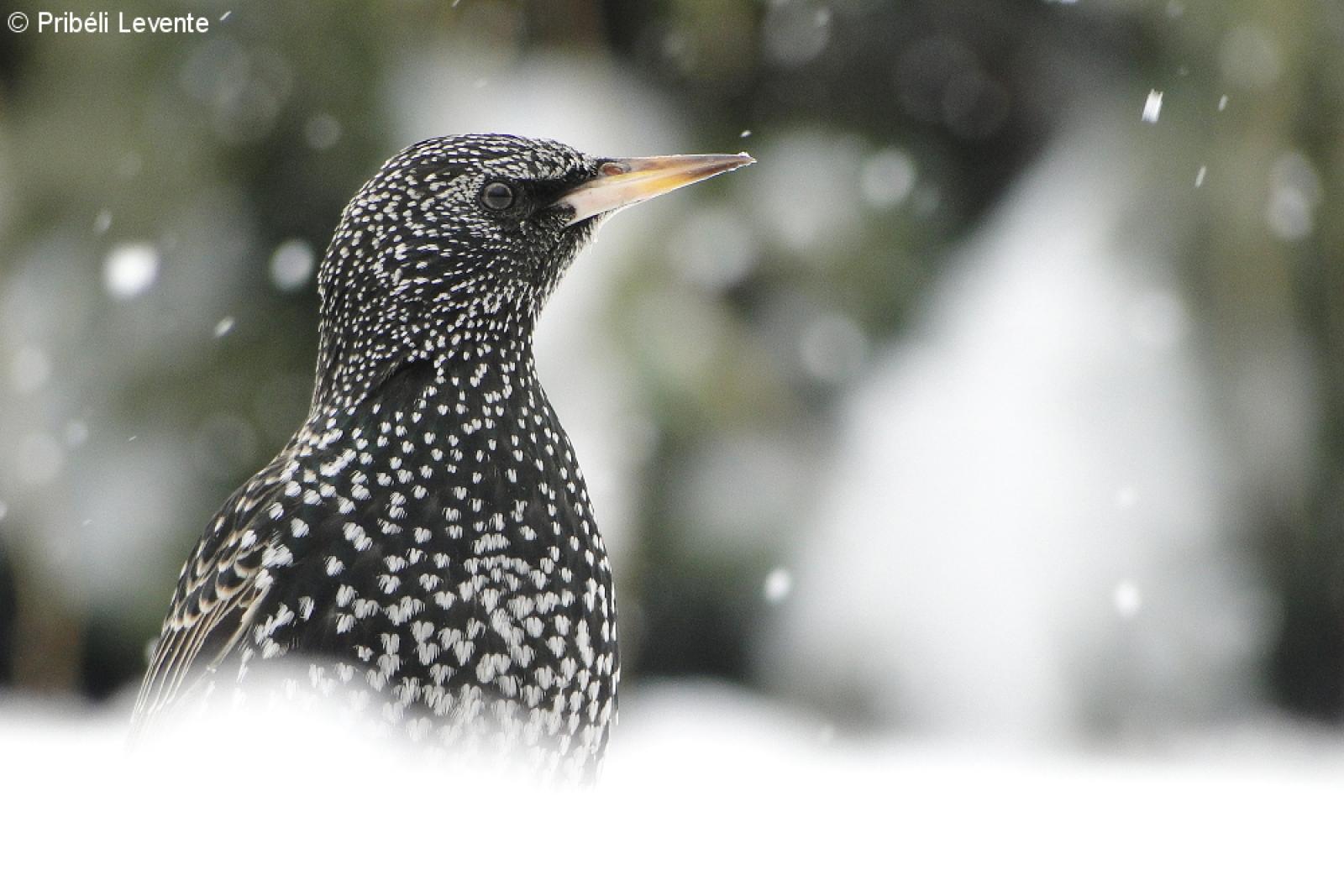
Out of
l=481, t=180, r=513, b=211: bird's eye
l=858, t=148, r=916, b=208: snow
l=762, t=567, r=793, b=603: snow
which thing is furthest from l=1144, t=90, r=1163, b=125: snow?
l=481, t=180, r=513, b=211: bird's eye

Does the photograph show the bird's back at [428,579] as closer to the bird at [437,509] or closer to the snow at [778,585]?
the bird at [437,509]

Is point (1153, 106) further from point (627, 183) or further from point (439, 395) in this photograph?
point (439, 395)

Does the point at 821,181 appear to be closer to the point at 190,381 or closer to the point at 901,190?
the point at 901,190

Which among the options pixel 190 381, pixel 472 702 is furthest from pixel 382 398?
pixel 190 381

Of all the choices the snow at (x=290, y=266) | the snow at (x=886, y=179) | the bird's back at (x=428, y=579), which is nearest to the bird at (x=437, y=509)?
the bird's back at (x=428, y=579)

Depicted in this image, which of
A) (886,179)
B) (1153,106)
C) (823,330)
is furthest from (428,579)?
(1153,106)

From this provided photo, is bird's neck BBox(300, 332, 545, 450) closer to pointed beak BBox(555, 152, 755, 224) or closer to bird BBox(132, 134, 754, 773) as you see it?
bird BBox(132, 134, 754, 773)
